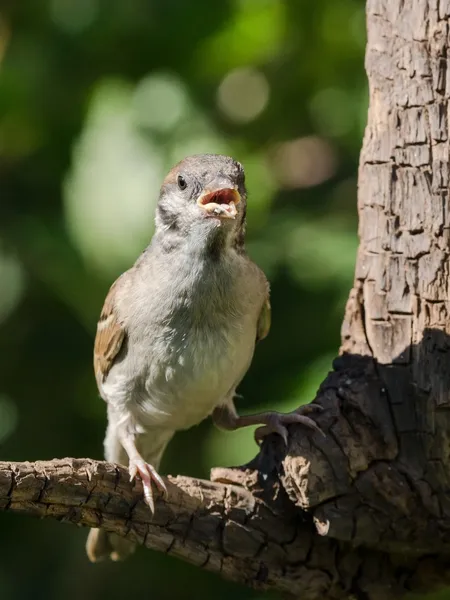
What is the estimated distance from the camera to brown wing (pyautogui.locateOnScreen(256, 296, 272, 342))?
3965 mm

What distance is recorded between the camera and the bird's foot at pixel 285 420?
339 cm

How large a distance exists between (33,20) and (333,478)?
90.2 inches

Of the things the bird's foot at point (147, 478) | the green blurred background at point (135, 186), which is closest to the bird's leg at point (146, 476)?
the bird's foot at point (147, 478)

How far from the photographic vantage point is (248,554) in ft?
11.2

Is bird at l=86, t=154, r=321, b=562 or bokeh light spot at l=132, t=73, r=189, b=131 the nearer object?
bird at l=86, t=154, r=321, b=562

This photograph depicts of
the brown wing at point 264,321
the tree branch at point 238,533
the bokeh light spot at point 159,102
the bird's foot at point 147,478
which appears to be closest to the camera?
the tree branch at point 238,533

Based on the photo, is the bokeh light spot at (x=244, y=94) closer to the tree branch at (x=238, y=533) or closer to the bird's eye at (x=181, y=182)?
the bird's eye at (x=181, y=182)

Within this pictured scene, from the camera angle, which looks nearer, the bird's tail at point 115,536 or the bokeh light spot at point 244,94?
the bird's tail at point 115,536

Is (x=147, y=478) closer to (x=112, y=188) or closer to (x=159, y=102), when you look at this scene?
(x=112, y=188)

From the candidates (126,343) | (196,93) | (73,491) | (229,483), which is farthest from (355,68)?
(73,491)

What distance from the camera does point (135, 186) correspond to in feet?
13.6

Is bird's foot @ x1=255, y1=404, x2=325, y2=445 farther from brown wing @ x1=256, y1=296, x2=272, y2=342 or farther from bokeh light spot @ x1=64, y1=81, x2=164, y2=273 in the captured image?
bokeh light spot @ x1=64, y1=81, x2=164, y2=273

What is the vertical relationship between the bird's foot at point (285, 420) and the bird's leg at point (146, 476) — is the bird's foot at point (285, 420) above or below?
above

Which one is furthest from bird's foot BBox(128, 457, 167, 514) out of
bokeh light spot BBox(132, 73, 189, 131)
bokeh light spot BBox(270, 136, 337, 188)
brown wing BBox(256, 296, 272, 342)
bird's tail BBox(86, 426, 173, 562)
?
bokeh light spot BBox(270, 136, 337, 188)
